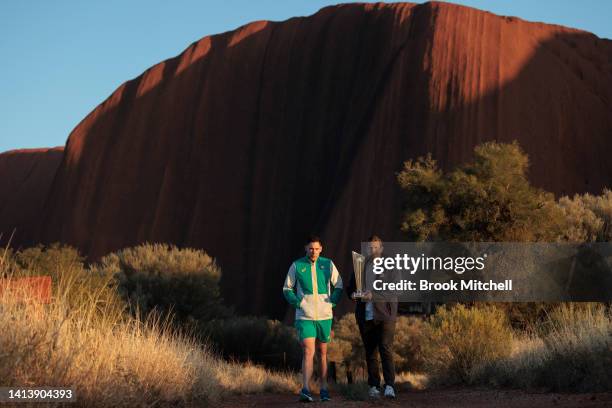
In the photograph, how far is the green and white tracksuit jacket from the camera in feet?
33.5

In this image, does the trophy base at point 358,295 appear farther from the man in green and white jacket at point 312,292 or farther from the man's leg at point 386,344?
the man's leg at point 386,344

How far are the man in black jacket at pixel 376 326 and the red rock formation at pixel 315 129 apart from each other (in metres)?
35.8

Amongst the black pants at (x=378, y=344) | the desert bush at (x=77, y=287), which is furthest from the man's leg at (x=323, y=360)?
the desert bush at (x=77, y=287)

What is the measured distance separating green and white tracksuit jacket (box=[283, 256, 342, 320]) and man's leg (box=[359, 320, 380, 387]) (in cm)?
86

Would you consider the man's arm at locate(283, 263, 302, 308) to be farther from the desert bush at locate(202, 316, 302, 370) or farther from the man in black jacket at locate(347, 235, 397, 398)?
the desert bush at locate(202, 316, 302, 370)

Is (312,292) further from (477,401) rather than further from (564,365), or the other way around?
(564,365)

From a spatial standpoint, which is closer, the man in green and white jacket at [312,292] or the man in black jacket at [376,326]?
the man in green and white jacket at [312,292]

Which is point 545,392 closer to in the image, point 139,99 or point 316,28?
point 316,28

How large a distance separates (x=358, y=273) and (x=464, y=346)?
486cm

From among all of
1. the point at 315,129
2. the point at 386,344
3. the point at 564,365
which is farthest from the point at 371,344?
the point at 315,129

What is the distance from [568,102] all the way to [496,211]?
2557 centimetres

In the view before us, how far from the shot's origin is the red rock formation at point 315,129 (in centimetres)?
5012

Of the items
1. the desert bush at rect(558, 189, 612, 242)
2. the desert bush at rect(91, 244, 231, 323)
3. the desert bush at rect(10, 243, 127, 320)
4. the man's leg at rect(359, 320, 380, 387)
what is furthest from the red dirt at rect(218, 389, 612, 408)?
the desert bush at rect(558, 189, 612, 242)

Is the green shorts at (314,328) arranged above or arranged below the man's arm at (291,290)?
below
